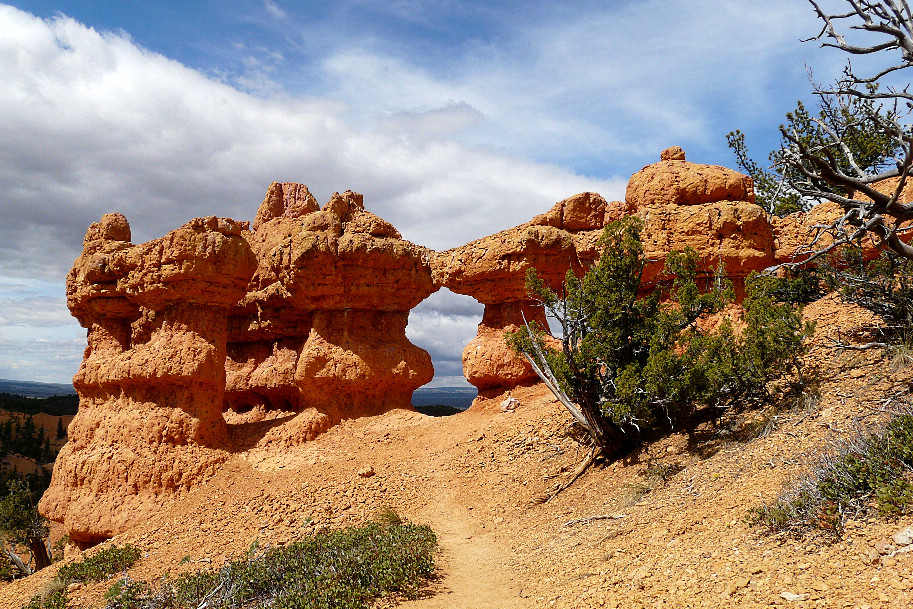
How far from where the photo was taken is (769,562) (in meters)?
4.56

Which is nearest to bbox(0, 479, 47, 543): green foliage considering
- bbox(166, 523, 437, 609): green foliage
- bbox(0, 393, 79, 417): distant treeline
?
bbox(166, 523, 437, 609): green foliage

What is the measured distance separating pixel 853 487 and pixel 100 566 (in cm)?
1159

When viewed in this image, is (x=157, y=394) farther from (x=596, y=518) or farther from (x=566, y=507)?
(x=596, y=518)

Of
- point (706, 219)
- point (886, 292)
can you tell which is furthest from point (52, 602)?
point (706, 219)

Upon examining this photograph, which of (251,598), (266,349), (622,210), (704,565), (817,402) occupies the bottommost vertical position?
(251,598)

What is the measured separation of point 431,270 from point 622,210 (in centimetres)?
522

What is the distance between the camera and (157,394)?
1421 cm

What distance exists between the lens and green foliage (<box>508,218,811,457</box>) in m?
8.56

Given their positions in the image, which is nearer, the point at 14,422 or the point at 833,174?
the point at 833,174

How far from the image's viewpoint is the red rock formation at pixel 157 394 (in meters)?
13.4

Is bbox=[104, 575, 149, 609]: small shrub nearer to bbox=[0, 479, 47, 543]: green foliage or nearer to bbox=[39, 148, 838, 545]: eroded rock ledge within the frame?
bbox=[39, 148, 838, 545]: eroded rock ledge

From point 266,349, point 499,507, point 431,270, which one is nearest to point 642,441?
point 499,507

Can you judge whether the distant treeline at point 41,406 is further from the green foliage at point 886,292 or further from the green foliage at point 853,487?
the green foliage at point 853,487

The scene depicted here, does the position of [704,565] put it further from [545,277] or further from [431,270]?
[431,270]
